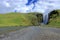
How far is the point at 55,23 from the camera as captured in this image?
189125 millimetres

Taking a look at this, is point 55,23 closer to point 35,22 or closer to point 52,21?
point 52,21

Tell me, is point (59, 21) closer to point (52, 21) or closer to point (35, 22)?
point (52, 21)

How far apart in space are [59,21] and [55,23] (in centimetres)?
554

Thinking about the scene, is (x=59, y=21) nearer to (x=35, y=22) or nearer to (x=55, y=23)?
(x=55, y=23)

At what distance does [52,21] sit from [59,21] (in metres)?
7.44

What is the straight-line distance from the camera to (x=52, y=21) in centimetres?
19675

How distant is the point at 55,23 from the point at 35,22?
20184 mm

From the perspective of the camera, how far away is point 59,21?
192m

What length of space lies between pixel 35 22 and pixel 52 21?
53.1ft

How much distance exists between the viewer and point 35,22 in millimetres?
198250

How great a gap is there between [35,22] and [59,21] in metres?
22.9

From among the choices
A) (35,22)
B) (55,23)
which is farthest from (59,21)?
(35,22)
